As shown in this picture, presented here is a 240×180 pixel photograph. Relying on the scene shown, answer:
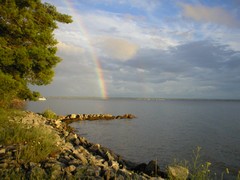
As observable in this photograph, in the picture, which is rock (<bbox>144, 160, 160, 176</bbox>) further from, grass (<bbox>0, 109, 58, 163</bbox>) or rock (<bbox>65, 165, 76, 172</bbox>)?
rock (<bbox>65, 165, 76, 172</bbox>)

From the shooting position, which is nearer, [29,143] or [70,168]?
[70,168]

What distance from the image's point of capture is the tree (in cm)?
1531

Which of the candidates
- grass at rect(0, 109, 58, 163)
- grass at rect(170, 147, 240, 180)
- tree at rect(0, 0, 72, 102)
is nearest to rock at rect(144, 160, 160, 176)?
grass at rect(170, 147, 240, 180)

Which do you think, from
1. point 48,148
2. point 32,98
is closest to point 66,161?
point 48,148

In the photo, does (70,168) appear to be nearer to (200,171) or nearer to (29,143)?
(29,143)

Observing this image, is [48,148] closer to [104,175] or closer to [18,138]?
[18,138]

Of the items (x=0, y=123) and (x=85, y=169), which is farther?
(x=0, y=123)

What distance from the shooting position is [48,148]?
939 cm

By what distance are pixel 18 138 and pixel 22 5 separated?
1037 cm

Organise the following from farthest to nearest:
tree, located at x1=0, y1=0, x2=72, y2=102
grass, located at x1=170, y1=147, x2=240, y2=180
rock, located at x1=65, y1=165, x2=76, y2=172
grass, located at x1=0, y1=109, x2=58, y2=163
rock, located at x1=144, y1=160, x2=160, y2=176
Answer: tree, located at x1=0, y1=0, x2=72, y2=102
rock, located at x1=144, y1=160, x2=160, y2=176
grass, located at x1=0, y1=109, x2=58, y2=163
rock, located at x1=65, y1=165, x2=76, y2=172
grass, located at x1=170, y1=147, x2=240, y2=180

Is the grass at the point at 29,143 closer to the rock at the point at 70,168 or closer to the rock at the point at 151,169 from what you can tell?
the rock at the point at 70,168

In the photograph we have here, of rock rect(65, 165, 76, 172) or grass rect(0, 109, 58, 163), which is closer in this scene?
rock rect(65, 165, 76, 172)

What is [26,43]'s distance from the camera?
1741 centimetres

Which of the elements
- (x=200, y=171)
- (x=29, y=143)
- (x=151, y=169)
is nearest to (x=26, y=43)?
(x=29, y=143)
